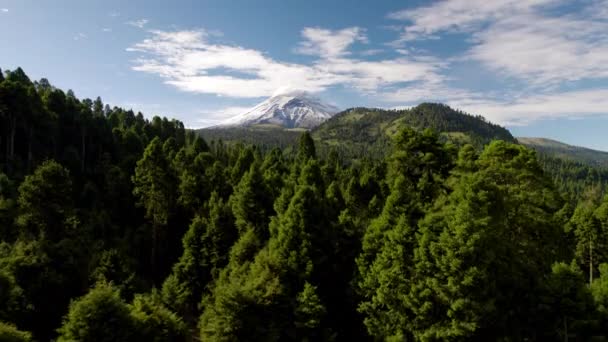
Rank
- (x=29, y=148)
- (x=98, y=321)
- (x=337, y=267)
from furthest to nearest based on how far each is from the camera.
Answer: (x=29, y=148) < (x=337, y=267) < (x=98, y=321)

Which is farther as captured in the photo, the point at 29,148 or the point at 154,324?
the point at 29,148

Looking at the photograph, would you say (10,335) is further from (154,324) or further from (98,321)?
(154,324)

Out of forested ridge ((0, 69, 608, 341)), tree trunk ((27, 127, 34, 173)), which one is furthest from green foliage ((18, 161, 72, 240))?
tree trunk ((27, 127, 34, 173))

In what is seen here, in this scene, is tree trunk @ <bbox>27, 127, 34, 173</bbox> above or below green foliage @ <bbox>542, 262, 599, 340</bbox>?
above

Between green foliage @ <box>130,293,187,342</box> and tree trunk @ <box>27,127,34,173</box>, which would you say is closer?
green foliage @ <box>130,293,187,342</box>

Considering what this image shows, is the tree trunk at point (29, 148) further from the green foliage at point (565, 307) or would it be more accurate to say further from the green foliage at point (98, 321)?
the green foliage at point (565, 307)

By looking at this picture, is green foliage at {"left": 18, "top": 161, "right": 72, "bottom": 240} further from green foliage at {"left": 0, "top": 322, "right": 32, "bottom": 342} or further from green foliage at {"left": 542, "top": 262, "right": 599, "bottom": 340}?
green foliage at {"left": 542, "top": 262, "right": 599, "bottom": 340}

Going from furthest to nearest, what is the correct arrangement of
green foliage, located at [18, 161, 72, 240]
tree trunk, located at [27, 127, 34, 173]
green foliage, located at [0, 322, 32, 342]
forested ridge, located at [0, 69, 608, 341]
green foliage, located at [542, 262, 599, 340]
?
tree trunk, located at [27, 127, 34, 173], green foliage, located at [18, 161, 72, 240], green foliage, located at [542, 262, 599, 340], forested ridge, located at [0, 69, 608, 341], green foliage, located at [0, 322, 32, 342]

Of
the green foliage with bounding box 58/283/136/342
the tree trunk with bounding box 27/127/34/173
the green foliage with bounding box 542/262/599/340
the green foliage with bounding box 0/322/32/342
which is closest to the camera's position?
the green foliage with bounding box 0/322/32/342

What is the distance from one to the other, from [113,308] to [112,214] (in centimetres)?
2672

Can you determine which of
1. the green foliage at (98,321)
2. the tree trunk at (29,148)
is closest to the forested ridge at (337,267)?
the green foliage at (98,321)

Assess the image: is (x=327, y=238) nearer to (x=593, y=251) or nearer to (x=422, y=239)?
(x=422, y=239)

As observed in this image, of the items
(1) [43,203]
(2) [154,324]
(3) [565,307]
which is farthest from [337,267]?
(1) [43,203]

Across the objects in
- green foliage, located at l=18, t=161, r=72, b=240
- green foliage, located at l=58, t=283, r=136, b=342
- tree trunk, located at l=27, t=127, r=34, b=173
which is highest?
tree trunk, located at l=27, t=127, r=34, b=173
